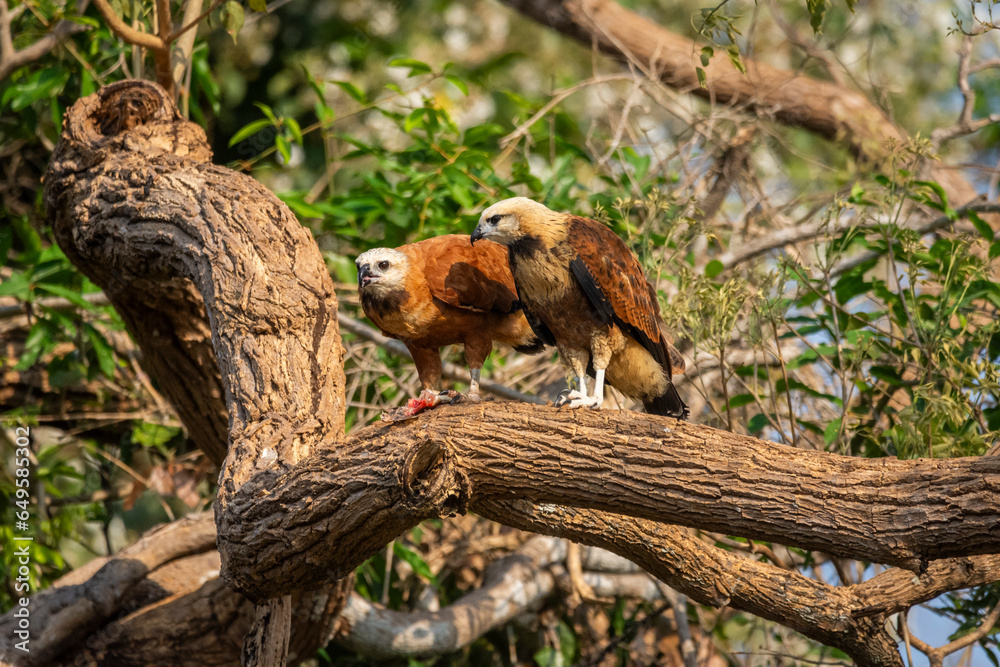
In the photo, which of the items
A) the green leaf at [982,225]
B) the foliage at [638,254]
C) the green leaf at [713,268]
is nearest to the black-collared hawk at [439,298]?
the foliage at [638,254]

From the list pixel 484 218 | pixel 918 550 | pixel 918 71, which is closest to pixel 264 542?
pixel 484 218

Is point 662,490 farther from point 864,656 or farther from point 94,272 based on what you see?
point 94,272

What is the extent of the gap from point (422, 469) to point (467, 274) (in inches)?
45.0

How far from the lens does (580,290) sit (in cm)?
314

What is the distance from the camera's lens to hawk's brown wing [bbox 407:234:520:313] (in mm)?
3227

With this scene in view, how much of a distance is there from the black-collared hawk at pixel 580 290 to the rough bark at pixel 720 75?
4.06 metres

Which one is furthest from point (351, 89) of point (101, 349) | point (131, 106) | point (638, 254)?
point (101, 349)

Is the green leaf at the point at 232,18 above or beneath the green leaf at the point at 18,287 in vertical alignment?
above

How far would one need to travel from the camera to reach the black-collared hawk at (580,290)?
3.13 meters

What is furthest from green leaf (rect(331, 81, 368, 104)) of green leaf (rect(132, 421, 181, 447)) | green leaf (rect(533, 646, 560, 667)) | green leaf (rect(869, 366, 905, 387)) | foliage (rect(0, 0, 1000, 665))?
green leaf (rect(533, 646, 560, 667))

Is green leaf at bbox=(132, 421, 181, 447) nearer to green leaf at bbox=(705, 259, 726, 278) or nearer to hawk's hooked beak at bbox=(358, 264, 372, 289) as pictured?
hawk's hooked beak at bbox=(358, 264, 372, 289)

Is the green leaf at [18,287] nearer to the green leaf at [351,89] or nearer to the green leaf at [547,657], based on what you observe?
the green leaf at [351,89]

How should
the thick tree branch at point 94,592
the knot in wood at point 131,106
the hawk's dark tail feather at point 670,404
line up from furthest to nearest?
the thick tree branch at point 94,592 < the knot in wood at point 131,106 < the hawk's dark tail feather at point 670,404

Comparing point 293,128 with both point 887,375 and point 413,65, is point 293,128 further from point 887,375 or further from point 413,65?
point 887,375
